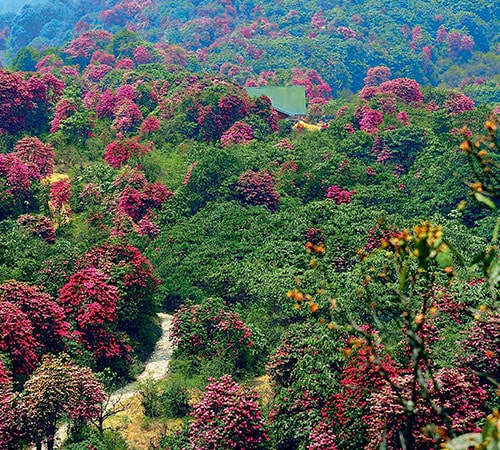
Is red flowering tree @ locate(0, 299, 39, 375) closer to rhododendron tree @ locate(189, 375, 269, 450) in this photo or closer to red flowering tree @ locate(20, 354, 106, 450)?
red flowering tree @ locate(20, 354, 106, 450)

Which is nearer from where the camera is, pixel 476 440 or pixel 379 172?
pixel 476 440

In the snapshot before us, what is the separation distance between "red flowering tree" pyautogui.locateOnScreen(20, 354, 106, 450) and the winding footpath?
0.94 m

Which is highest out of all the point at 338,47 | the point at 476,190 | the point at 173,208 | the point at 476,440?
the point at 476,190

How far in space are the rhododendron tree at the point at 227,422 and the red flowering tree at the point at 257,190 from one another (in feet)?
52.6

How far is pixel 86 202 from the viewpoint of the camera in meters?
34.0

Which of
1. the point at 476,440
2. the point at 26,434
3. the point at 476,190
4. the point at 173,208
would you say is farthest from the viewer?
the point at 173,208

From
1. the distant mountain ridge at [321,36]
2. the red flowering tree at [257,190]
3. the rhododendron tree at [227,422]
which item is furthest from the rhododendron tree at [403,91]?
the rhododendron tree at [227,422]

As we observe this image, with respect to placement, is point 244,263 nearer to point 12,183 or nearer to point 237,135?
point 12,183

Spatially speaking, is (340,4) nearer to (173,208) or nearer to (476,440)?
(173,208)

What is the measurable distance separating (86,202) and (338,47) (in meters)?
53.2

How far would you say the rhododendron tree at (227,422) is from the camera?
54.0 feet

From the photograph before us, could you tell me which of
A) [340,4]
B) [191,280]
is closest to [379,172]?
[191,280]

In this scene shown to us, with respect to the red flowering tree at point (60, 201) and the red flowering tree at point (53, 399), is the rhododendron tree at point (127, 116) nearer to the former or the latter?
the red flowering tree at point (60, 201)

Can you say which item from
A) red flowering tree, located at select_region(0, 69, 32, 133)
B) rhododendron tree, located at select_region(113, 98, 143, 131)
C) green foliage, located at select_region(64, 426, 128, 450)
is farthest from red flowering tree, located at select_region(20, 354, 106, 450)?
rhododendron tree, located at select_region(113, 98, 143, 131)
